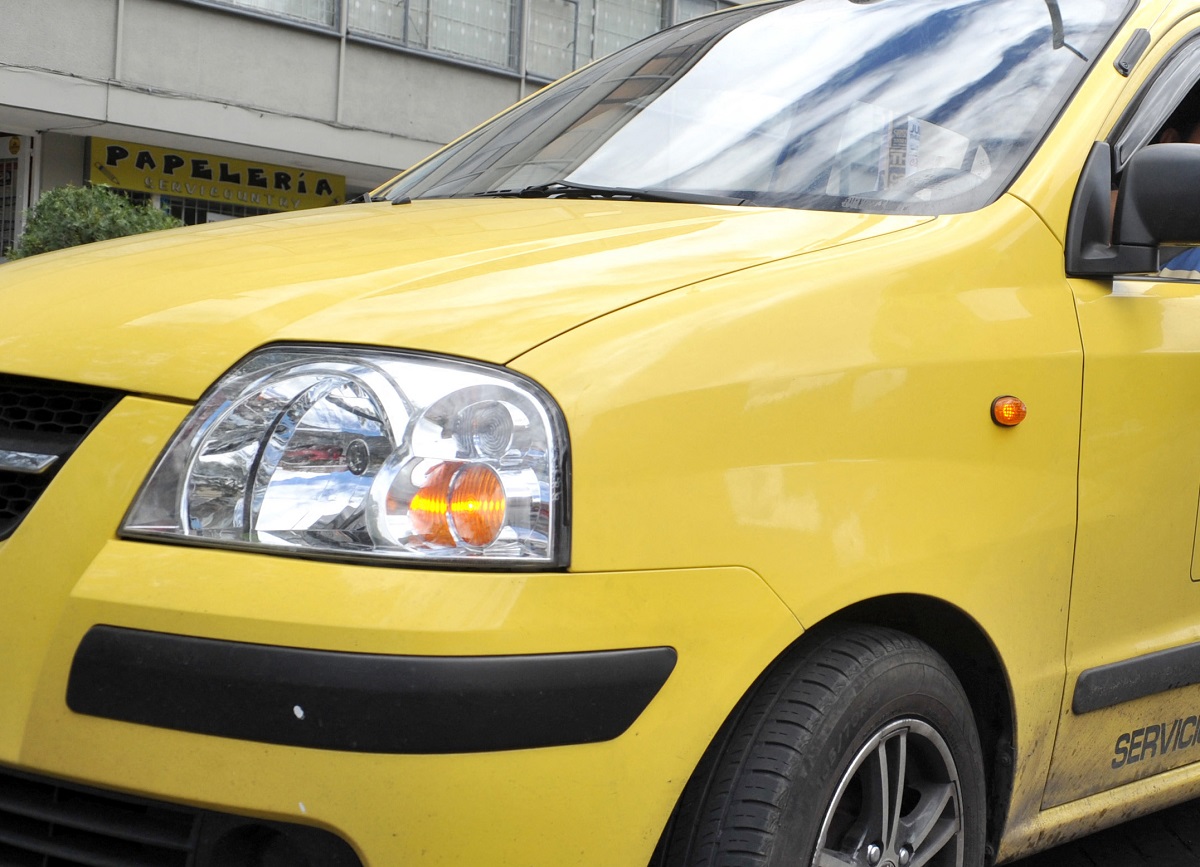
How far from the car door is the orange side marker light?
18 cm

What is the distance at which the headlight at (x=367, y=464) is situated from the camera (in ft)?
5.32

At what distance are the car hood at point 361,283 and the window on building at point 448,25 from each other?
14.8 metres

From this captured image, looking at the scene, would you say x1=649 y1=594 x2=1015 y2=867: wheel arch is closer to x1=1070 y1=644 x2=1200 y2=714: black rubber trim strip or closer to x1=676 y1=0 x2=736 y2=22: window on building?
x1=1070 y1=644 x2=1200 y2=714: black rubber trim strip

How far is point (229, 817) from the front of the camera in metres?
1.62

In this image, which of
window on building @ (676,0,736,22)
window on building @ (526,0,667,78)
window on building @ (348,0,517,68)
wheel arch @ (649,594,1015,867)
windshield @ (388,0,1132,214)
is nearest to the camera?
wheel arch @ (649,594,1015,867)

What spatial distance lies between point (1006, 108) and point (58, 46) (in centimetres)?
1332

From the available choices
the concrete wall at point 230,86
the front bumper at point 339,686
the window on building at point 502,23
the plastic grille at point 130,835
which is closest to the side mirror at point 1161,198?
the front bumper at point 339,686

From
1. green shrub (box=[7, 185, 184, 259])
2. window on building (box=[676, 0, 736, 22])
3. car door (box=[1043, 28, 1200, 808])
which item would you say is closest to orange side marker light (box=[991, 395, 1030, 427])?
car door (box=[1043, 28, 1200, 808])

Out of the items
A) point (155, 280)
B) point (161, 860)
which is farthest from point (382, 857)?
point (155, 280)

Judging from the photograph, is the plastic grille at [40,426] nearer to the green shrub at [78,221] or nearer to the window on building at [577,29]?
the green shrub at [78,221]

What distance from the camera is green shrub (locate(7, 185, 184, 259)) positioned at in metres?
10.5

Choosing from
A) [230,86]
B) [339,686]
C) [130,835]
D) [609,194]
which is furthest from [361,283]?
[230,86]

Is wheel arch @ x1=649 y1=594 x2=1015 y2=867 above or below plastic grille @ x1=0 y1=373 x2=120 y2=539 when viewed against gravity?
below

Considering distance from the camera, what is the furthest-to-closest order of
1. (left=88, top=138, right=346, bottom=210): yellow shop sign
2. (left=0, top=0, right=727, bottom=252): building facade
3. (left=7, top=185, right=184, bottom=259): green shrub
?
(left=88, top=138, right=346, bottom=210): yellow shop sign → (left=0, top=0, right=727, bottom=252): building facade → (left=7, top=185, right=184, bottom=259): green shrub
